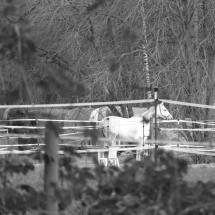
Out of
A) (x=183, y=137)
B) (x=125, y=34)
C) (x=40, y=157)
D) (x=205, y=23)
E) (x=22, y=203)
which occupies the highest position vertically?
(x=205, y=23)

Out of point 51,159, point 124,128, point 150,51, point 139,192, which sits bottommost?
point 124,128

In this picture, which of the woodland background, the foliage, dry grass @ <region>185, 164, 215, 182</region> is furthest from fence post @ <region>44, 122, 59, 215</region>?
the woodland background

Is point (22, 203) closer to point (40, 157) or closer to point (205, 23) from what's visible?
point (40, 157)

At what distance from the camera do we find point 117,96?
18.5 m

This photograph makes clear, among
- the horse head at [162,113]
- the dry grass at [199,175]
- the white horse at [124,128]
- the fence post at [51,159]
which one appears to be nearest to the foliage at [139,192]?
the fence post at [51,159]

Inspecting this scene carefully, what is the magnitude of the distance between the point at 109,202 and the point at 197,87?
49.8ft

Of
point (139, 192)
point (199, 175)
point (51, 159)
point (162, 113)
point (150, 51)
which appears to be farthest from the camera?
point (150, 51)

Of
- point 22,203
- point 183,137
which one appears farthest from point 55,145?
point 183,137

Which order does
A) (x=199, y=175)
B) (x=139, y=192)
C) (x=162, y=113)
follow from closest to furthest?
1. (x=139, y=192)
2. (x=199, y=175)
3. (x=162, y=113)

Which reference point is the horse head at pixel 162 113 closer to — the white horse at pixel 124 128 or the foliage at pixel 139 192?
the white horse at pixel 124 128

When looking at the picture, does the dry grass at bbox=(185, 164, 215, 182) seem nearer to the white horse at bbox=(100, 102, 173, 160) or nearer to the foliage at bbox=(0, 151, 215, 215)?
the white horse at bbox=(100, 102, 173, 160)

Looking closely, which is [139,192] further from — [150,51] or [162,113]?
[150,51]

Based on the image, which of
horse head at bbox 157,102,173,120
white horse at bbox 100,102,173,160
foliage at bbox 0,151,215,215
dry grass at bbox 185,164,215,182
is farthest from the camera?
horse head at bbox 157,102,173,120

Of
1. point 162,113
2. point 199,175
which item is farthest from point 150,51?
point 199,175
